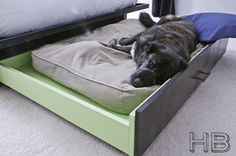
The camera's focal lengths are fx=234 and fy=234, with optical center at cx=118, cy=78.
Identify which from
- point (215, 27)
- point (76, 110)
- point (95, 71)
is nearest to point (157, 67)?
point (95, 71)

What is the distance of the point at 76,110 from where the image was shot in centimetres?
119

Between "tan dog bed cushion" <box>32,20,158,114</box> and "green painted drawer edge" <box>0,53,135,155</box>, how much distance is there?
0.24 feet

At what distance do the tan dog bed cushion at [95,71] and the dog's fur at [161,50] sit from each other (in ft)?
0.23

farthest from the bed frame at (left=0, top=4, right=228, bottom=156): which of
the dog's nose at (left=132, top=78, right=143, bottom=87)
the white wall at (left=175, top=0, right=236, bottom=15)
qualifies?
the white wall at (left=175, top=0, right=236, bottom=15)

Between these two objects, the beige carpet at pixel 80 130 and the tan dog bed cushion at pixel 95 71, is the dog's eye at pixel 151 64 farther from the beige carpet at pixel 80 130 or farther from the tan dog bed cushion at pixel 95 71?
the beige carpet at pixel 80 130

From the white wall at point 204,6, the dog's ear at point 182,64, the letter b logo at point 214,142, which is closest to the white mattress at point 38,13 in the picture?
the dog's ear at point 182,64

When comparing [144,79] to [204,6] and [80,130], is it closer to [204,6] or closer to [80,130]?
[80,130]

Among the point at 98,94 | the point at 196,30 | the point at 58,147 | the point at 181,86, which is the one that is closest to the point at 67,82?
the point at 98,94

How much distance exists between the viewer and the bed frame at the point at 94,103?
102 centimetres

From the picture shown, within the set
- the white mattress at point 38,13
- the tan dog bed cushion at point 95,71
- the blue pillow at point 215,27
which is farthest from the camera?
the blue pillow at point 215,27

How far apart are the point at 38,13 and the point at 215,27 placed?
4.52 feet

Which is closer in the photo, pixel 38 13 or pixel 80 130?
pixel 80 130

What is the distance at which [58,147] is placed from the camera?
3.86 feet

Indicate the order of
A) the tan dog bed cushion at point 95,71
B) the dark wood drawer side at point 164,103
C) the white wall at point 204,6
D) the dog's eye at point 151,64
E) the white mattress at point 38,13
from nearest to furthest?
1. the dark wood drawer side at point 164,103
2. the tan dog bed cushion at point 95,71
3. the dog's eye at point 151,64
4. the white mattress at point 38,13
5. the white wall at point 204,6
